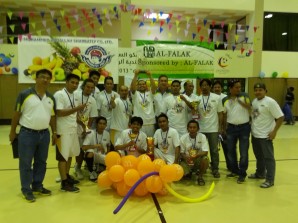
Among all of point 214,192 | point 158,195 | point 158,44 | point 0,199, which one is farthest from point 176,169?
point 158,44

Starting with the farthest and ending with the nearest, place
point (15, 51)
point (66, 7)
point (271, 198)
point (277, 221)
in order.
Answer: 1. point (66, 7)
2. point (15, 51)
3. point (271, 198)
4. point (277, 221)

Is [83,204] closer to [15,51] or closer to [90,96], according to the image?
[90,96]

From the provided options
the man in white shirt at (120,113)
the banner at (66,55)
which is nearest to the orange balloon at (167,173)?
the man in white shirt at (120,113)

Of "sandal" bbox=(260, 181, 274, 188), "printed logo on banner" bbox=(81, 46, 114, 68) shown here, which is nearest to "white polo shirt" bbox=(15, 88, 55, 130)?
"sandal" bbox=(260, 181, 274, 188)

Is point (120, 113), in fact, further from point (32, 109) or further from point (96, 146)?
point (32, 109)

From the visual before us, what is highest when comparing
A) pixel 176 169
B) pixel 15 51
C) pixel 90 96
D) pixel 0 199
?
pixel 15 51

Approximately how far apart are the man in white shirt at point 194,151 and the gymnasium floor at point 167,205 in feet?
0.69

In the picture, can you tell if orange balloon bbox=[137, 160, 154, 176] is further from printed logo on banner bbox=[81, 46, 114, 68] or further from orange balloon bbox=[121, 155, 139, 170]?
printed logo on banner bbox=[81, 46, 114, 68]

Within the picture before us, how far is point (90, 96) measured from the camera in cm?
429

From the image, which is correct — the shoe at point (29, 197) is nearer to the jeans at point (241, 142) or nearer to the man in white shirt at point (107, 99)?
the man in white shirt at point (107, 99)

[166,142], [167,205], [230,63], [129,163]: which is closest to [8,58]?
[230,63]

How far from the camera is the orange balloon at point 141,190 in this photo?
3.62 metres

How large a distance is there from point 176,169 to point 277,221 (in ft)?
4.01

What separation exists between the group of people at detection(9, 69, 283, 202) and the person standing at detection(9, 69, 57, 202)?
1cm
